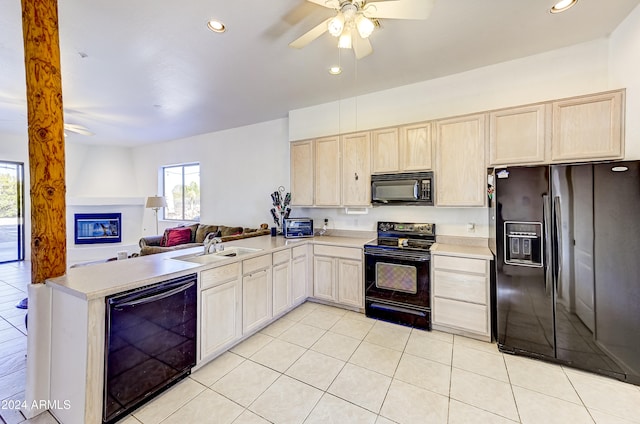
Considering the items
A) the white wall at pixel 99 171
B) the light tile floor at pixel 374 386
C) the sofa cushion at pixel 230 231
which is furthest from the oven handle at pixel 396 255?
the white wall at pixel 99 171

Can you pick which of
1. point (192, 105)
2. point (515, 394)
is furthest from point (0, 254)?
point (515, 394)

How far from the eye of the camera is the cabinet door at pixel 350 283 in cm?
332

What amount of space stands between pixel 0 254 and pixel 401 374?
8428 mm

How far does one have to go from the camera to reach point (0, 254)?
19.0 ft

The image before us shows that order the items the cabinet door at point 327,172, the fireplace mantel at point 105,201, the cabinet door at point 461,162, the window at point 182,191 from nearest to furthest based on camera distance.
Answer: the cabinet door at point 461,162 → the cabinet door at point 327,172 → the window at point 182,191 → the fireplace mantel at point 105,201

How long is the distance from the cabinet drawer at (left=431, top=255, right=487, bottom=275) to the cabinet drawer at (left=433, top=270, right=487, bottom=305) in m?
0.06

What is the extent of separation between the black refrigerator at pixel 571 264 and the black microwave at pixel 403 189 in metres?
0.69

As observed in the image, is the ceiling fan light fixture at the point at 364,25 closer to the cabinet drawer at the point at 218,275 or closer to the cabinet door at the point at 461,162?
the cabinet door at the point at 461,162

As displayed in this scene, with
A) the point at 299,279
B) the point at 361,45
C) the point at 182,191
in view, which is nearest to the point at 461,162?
the point at 361,45

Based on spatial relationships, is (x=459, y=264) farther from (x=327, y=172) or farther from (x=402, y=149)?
(x=327, y=172)

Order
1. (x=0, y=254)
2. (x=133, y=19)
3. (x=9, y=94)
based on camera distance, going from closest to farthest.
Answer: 1. (x=133, y=19)
2. (x=9, y=94)
3. (x=0, y=254)

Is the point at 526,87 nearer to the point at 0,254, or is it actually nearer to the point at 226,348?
the point at 226,348

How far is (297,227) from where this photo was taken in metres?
3.89

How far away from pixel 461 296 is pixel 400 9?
8.51ft
